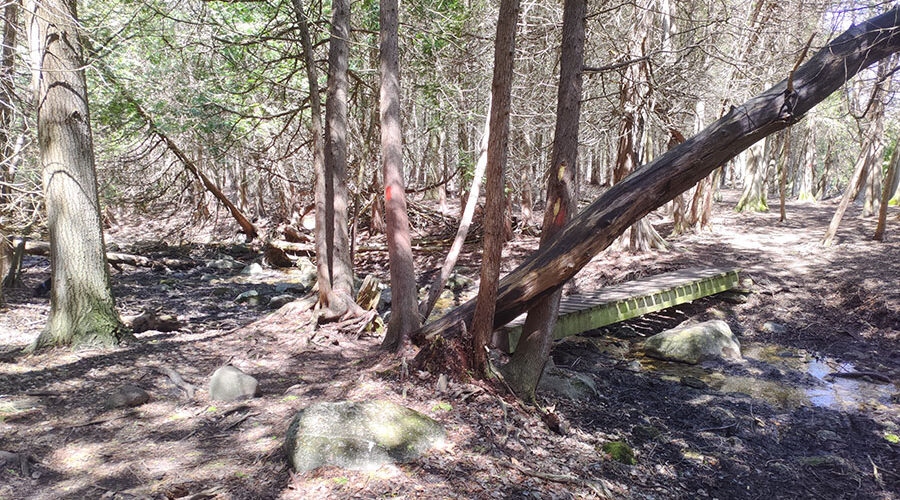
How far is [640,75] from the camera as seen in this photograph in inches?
422

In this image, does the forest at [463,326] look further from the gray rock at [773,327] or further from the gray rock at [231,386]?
the gray rock at [773,327]

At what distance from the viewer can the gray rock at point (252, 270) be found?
14492mm

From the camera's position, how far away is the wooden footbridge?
7980 millimetres

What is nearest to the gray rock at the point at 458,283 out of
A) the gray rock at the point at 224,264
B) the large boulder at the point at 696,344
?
the large boulder at the point at 696,344

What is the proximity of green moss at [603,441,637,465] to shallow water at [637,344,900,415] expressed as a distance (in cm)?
304

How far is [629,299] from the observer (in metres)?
8.96

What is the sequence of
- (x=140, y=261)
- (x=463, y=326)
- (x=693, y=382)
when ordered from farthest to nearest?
1. (x=140, y=261)
2. (x=693, y=382)
3. (x=463, y=326)

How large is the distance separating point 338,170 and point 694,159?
5.48 m

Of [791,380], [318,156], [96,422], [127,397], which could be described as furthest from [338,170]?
[791,380]

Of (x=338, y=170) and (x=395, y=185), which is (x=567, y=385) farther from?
(x=338, y=170)

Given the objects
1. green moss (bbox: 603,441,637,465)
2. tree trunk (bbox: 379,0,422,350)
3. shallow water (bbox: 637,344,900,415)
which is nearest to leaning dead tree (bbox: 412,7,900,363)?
tree trunk (bbox: 379,0,422,350)

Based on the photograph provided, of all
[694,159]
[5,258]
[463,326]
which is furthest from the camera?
[5,258]

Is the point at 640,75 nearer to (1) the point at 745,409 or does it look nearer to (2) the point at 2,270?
(1) the point at 745,409

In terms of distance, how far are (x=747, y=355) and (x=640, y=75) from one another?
5.89 m
